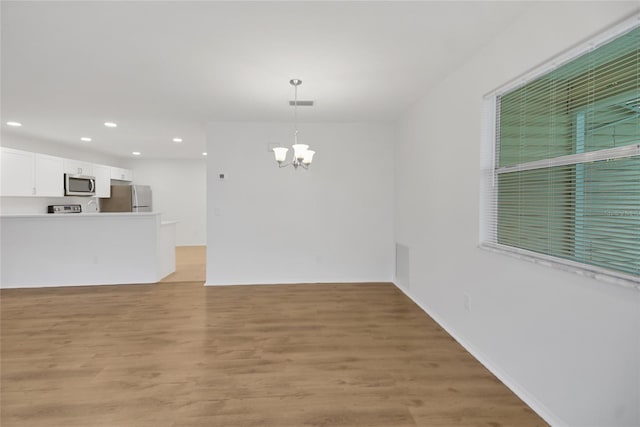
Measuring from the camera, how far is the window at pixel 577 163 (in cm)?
139

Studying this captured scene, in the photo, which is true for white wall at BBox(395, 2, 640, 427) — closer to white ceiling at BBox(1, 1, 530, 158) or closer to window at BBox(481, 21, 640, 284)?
window at BBox(481, 21, 640, 284)

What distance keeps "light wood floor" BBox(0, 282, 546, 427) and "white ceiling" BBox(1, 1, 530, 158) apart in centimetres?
252

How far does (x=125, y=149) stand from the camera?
6805 mm

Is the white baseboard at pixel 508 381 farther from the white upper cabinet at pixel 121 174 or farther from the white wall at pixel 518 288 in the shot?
the white upper cabinet at pixel 121 174

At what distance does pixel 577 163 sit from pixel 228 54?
101 inches

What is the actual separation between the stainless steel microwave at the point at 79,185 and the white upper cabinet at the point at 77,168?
79 mm

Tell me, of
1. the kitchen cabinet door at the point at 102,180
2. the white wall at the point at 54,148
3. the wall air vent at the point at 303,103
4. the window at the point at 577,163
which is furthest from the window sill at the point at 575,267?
the kitchen cabinet door at the point at 102,180

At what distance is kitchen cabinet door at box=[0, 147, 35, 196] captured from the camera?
4.60m

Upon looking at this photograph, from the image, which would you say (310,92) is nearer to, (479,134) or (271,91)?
(271,91)

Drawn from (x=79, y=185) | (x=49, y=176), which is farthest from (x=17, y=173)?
(x=79, y=185)

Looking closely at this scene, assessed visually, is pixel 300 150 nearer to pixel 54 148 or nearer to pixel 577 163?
pixel 577 163

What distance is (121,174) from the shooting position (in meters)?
7.49

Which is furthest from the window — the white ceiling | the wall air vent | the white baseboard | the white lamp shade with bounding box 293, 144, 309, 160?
the wall air vent

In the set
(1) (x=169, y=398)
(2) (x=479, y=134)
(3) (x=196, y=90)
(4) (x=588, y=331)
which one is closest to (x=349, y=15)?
(2) (x=479, y=134)
